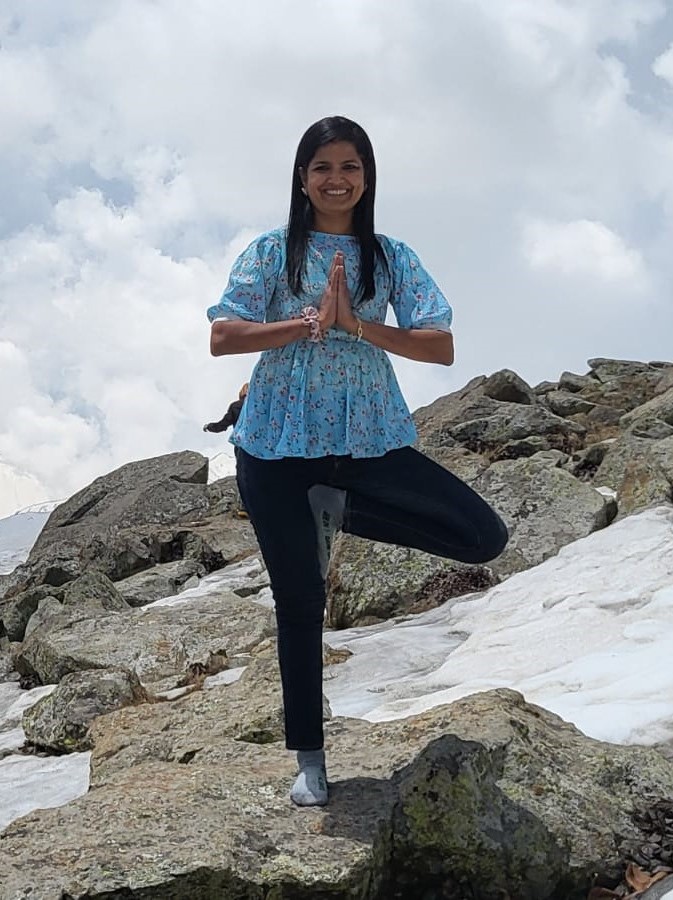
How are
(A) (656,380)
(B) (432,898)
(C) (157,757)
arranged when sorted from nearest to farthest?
(B) (432,898), (C) (157,757), (A) (656,380)

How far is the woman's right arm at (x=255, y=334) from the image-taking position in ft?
12.2

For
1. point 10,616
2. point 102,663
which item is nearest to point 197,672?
point 102,663

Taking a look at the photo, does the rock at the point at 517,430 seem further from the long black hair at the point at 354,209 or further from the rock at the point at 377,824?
the long black hair at the point at 354,209

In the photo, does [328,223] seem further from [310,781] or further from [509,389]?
[509,389]

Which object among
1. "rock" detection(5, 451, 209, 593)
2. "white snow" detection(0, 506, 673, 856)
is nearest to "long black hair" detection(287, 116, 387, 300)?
"white snow" detection(0, 506, 673, 856)

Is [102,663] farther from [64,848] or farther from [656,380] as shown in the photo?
[656,380]

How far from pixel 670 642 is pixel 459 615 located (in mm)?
3619

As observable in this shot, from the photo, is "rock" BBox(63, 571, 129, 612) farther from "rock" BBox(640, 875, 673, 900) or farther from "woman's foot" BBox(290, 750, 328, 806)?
"rock" BBox(640, 875, 673, 900)

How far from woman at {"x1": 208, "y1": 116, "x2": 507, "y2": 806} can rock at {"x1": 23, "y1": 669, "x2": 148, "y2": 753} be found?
4.53m

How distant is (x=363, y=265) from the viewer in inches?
159

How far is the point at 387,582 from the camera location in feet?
36.6

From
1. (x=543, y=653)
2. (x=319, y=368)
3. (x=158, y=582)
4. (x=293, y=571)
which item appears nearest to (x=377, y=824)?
(x=293, y=571)

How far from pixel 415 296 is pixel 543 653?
177 inches

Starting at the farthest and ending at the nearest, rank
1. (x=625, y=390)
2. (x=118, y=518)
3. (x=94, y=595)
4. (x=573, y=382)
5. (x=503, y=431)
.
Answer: (x=573, y=382) < (x=625, y=390) < (x=118, y=518) < (x=503, y=431) < (x=94, y=595)
